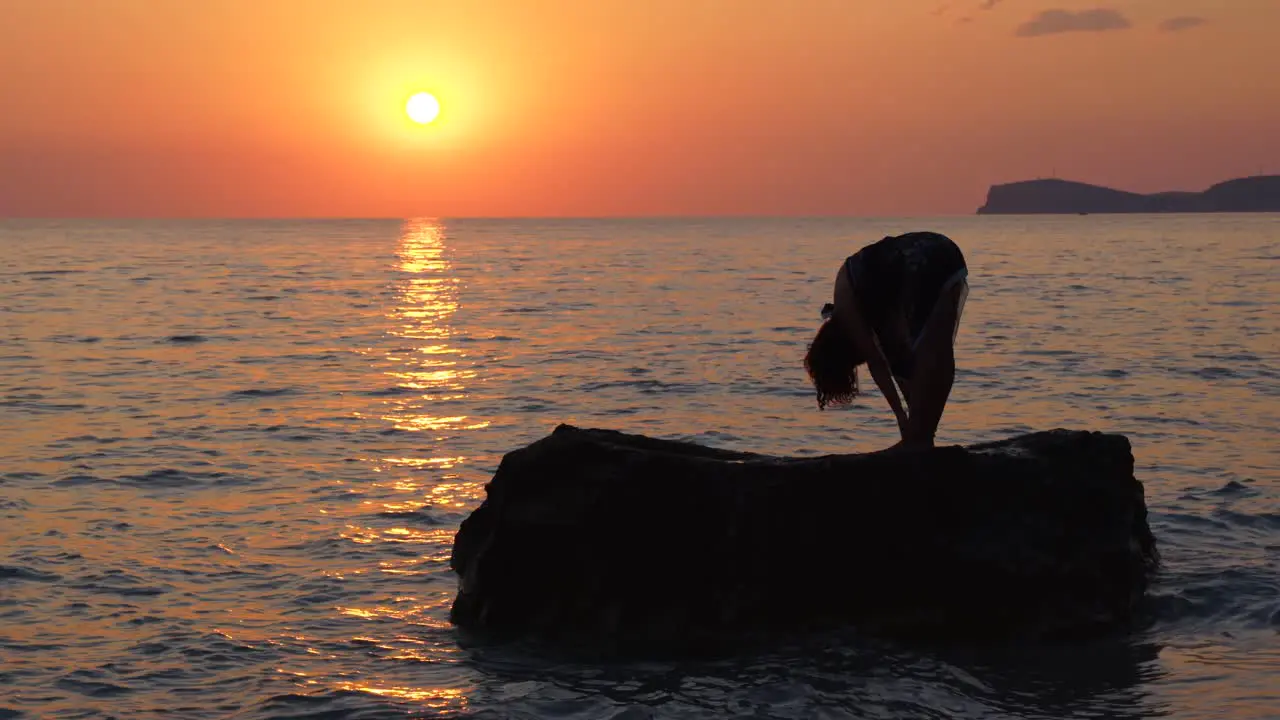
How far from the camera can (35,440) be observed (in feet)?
51.9

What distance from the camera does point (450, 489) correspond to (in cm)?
1330

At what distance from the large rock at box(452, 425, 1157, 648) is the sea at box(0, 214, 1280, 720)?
19cm

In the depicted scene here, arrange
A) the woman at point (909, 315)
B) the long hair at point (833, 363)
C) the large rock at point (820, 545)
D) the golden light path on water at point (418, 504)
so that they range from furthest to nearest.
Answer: the long hair at point (833, 363)
the woman at point (909, 315)
the large rock at point (820, 545)
the golden light path on water at point (418, 504)

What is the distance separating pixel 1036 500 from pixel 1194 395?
12574mm

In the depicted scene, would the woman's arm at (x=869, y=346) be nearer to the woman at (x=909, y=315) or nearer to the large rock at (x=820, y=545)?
the woman at (x=909, y=315)

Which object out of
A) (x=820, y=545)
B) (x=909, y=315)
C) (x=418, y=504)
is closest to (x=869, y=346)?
(x=909, y=315)

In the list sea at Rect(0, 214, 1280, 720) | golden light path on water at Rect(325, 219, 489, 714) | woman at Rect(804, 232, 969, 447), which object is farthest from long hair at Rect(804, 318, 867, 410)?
golden light path on water at Rect(325, 219, 489, 714)

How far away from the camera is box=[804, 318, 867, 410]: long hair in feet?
28.7

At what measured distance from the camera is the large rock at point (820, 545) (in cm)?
804

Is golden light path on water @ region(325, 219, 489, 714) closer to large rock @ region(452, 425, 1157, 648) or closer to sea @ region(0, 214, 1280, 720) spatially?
sea @ region(0, 214, 1280, 720)

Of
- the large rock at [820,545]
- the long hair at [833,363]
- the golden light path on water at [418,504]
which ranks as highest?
the long hair at [833,363]

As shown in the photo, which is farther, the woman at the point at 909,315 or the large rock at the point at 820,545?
the woman at the point at 909,315

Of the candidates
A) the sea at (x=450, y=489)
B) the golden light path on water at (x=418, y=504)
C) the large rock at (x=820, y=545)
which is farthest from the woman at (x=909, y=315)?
the golden light path on water at (x=418, y=504)

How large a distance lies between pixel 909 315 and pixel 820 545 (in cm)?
167
